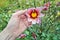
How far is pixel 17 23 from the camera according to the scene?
Answer: 1956 mm

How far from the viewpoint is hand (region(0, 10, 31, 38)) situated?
193 cm

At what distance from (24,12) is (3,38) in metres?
0.28

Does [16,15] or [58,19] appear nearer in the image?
[16,15]

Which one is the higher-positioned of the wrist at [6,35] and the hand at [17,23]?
the hand at [17,23]

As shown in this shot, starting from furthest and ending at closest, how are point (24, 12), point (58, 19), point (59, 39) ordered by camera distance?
point (59, 39) < point (58, 19) < point (24, 12)

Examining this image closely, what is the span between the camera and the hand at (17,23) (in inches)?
76.0

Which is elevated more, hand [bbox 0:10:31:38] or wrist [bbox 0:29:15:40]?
hand [bbox 0:10:31:38]

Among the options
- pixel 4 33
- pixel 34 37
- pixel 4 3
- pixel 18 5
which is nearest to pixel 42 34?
pixel 34 37

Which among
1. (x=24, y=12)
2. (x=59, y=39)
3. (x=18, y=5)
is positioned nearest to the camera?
(x=24, y=12)

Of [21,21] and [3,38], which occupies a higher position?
[21,21]

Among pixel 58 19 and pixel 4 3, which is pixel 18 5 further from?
pixel 58 19

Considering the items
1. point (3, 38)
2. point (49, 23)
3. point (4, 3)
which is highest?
point (3, 38)

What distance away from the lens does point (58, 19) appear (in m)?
2.33

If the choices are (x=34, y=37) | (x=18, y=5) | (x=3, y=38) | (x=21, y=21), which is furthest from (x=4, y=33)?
(x=18, y=5)
